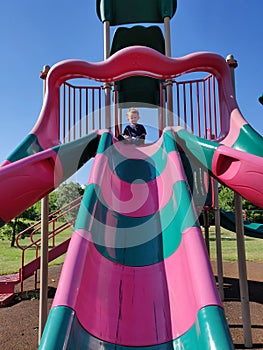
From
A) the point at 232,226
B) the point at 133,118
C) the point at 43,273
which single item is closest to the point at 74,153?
the point at 43,273

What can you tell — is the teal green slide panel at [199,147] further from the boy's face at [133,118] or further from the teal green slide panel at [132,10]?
the teal green slide panel at [132,10]

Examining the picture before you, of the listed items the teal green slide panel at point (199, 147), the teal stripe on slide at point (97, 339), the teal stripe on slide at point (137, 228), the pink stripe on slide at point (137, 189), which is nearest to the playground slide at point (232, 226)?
the teal green slide panel at point (199, 147)

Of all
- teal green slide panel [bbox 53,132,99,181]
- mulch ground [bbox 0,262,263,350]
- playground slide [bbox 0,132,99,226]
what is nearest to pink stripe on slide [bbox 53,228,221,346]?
playground slide [bbox 0,132,99,226]

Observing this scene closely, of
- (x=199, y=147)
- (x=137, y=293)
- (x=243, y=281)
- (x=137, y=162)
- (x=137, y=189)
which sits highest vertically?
(x=199, y=147)

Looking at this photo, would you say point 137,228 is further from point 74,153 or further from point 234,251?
point 234,251

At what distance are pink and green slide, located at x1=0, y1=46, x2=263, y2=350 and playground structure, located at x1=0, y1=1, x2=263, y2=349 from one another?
1cm

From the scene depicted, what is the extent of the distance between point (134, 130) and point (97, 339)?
13.8 feet

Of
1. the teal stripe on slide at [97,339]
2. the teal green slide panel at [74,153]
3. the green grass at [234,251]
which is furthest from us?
the green grass at [234,251]

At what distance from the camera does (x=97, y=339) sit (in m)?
2.35

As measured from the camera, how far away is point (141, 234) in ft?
11.6

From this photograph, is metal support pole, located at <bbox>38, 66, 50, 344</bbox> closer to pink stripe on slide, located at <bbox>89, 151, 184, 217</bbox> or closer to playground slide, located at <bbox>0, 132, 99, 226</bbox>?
playground slide, located at <bbox>0, 132, 99, 226</bbox>

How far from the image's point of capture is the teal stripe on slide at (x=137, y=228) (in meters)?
2.92

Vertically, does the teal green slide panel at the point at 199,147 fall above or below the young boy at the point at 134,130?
above

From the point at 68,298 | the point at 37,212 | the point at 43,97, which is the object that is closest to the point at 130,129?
the point at 43,97
